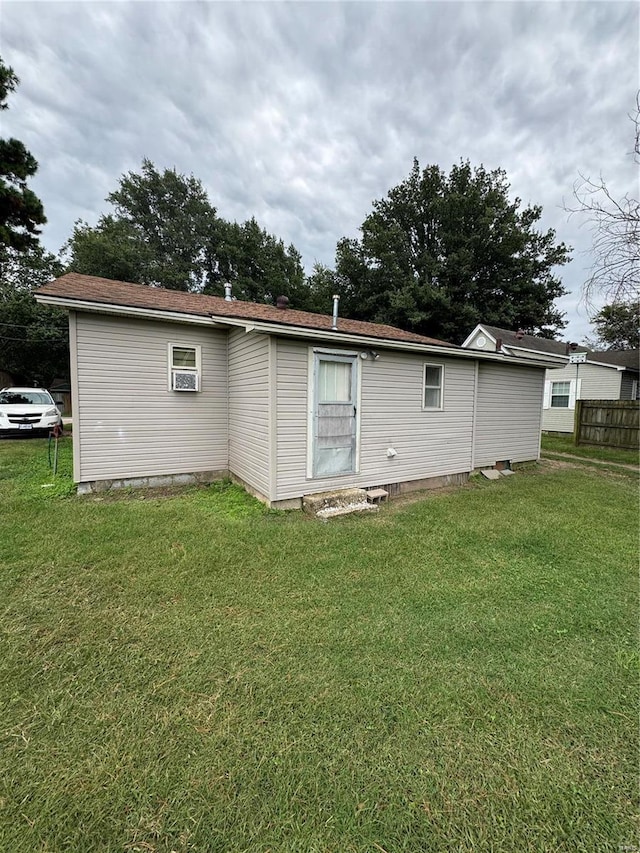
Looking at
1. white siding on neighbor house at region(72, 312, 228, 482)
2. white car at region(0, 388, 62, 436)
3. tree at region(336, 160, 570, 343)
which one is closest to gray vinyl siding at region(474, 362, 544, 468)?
white siding on neighbor house at region(72, 312, 228, 482)

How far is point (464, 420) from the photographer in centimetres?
736

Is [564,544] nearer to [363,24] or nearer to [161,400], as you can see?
[161,400]

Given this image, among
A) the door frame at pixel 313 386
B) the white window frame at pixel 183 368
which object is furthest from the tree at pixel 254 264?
the door frame at pixel 313 386

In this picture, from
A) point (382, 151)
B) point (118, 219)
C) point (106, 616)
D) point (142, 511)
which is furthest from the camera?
point (118, 219)

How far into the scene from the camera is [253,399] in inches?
222

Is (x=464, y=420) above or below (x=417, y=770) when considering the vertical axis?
above

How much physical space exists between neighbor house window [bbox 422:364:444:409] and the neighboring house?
28.9ft

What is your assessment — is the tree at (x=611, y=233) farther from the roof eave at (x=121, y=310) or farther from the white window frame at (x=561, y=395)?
the white window frame at (x=561, y=395)

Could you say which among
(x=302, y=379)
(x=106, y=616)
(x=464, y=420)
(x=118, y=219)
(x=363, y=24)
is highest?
(x=118, y=219)

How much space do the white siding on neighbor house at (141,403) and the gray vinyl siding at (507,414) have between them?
5684 mm

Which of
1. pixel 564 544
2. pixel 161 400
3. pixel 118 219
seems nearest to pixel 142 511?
pixel 161 400

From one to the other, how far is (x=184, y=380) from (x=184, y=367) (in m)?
0.24

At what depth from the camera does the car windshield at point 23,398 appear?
34.3 ft

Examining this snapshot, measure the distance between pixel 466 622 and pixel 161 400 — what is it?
18.6ft
